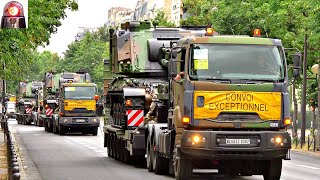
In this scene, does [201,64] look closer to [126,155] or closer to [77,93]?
[126,155]

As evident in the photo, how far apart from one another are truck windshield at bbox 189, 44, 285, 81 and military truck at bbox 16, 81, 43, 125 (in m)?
59.0

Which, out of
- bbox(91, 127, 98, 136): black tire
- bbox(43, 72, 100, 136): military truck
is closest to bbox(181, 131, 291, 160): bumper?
bbox(43, 72, 100, 136): military truck

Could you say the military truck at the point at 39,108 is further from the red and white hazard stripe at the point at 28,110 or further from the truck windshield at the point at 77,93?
the truck windshield at the point at 77,93

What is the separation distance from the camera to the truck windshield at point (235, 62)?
18.6 metres

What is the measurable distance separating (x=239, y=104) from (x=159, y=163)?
A: 481 centimetres

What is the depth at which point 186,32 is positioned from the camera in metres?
27.9

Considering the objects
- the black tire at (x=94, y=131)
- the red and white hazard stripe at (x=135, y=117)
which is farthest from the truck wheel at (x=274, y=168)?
the black tire at (x=94, y=131)

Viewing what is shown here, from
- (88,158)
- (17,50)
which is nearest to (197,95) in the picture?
(17,50)

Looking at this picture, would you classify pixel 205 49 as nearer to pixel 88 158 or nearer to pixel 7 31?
pixel 7 31

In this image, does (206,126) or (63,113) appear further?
(63,113)

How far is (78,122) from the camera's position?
53500 millimetres

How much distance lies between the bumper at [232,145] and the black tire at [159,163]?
4.26m

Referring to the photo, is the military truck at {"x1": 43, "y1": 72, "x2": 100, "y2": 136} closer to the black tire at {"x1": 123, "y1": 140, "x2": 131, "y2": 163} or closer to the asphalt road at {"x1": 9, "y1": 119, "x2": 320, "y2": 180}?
the asphalt road at {"x1": 9, "y1": 119, "x2": 320, "y2": 180}

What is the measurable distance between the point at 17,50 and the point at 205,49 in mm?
11173
